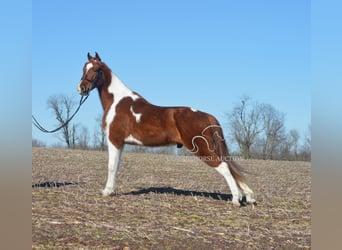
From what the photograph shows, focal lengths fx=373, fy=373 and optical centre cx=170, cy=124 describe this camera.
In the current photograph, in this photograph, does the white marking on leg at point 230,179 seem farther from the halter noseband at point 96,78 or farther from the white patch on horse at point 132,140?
the halter noseband at point 96,78

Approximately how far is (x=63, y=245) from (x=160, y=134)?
131 inches

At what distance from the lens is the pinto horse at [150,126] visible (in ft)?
22.5

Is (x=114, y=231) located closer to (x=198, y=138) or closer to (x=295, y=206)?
(x=198, y=138)

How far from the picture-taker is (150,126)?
286 inches

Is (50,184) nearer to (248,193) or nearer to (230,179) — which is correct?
(230,179)

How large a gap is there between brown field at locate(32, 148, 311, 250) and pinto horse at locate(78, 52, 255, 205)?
17.9 inches

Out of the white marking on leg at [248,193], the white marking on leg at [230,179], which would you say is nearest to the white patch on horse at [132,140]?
the white marking on leg at [230,179]

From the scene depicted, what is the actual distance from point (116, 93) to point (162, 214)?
2.99m

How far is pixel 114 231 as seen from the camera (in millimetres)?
4918

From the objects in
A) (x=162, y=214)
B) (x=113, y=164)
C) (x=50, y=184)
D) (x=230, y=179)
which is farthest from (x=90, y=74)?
(x=230, y=179)

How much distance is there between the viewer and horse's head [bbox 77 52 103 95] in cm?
746

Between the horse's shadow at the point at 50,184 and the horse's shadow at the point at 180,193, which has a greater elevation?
the horse's shadow at the point at 50,184
